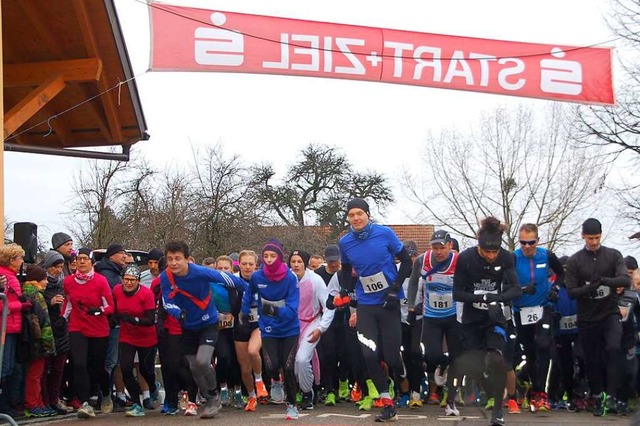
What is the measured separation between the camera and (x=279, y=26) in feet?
40.3

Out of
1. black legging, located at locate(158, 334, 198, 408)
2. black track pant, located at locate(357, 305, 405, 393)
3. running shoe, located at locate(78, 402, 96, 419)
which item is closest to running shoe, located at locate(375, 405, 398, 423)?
black track pant, located at locate(357, 305, 405, 393)

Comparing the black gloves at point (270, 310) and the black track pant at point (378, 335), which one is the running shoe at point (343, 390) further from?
the black track pant at point (378, 335)

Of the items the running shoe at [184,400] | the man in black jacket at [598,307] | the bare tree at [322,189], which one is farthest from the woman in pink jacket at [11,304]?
the bare tree at [322,189]

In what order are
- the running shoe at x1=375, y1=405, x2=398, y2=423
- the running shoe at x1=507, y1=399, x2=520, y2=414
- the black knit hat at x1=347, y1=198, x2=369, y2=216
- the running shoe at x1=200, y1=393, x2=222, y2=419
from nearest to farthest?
the running shoe at x1=375, y1=405, x2=398, y2=423 < the black knit hat at x1=347, y1=198, x2=369, y2=216 < the running shoe at x1=200, y1=393, x2=222, y2=419 < the running shoe at x1=507, y1=399, x2=520, y2=414

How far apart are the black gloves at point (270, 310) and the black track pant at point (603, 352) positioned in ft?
12.3

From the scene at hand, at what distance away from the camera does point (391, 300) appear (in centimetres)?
943

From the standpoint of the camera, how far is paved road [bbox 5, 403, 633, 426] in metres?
9.18

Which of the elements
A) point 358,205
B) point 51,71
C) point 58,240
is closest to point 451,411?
point 358,205

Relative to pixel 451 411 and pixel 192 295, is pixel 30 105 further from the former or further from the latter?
pixel 451 411

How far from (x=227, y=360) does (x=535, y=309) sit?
417cm

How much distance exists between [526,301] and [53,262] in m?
6.10

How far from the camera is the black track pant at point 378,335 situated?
9383 mm

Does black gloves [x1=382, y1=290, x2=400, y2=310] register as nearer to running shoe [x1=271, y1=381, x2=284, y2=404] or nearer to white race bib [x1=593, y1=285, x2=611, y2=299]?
white race bib [x1=593, y1=285, x2=611, y2=299]

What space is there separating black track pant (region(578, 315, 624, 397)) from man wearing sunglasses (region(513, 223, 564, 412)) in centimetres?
47
